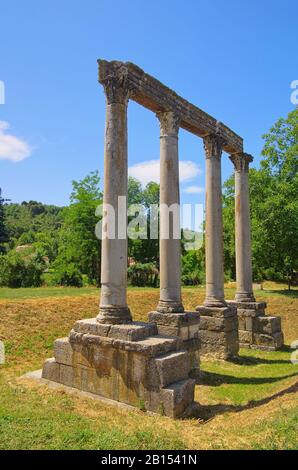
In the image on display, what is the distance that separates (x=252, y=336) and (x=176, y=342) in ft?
24.0

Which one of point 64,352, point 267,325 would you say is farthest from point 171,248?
point 267,325

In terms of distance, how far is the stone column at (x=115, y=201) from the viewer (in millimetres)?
8773

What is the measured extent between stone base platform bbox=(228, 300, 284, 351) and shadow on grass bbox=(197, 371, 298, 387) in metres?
3.28

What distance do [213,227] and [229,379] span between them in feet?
17.1

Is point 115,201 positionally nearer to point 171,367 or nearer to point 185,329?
point 171,367

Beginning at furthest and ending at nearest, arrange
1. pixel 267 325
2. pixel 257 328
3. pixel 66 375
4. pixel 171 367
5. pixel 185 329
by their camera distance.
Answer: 1. pixel 257 328
2. pixel 267 325
3. pixel 185 329
4. pixel 66 375
5. pixel 171 367

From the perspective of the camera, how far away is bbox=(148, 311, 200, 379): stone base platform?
10.3 metres

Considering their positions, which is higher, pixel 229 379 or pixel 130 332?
pixel 130 332

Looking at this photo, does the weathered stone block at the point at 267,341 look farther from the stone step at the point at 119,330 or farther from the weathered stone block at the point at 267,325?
the stone step at the point at 119,330

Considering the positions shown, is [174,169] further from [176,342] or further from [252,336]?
[252,336]

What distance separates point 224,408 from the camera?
819cm

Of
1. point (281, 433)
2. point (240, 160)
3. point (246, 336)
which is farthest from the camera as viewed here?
point (240, 160)

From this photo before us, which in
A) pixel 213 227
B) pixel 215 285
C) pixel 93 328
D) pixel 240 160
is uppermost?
pixel 240 160

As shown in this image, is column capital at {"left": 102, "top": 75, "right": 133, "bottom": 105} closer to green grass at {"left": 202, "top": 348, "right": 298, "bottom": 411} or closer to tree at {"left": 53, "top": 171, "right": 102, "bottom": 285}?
green grass at {"left": 202, "top": 348, "right": 298, "bottom": 411}
